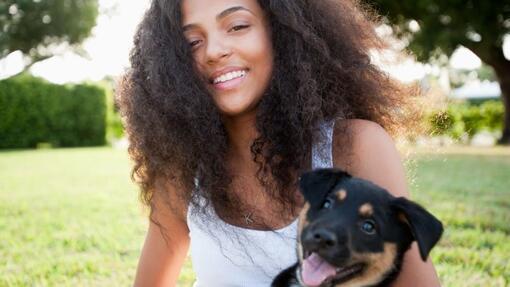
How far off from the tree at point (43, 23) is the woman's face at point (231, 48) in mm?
31935

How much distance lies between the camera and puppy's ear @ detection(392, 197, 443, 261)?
101 inches

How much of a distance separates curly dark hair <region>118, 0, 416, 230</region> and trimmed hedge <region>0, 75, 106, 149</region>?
70.2 feet

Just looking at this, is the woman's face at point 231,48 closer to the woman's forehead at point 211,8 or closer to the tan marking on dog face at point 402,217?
the woman's forehead at point 211,8

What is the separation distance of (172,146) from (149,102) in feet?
0.94

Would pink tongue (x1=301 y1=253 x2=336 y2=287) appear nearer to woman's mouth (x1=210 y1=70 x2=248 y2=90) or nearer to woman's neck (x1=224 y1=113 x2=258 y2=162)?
woman's neck (x1=224 y1=113 x2=258 y2=162)

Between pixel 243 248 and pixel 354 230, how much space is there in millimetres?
790

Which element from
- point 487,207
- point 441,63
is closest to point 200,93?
point 487,207

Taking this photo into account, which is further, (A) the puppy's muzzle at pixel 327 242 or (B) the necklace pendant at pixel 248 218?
(B) the necklace pendant at pixel 248 218

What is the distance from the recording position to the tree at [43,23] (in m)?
33.4

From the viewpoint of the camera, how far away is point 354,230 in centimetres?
270

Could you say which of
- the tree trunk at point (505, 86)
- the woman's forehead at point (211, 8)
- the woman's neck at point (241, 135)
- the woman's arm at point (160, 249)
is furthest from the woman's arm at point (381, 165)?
the tree trunk at point (505, 86)

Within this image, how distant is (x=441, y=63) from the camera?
2550 cm

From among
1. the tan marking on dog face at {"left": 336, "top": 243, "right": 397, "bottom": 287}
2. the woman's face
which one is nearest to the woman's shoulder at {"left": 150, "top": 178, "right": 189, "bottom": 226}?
the woman's face

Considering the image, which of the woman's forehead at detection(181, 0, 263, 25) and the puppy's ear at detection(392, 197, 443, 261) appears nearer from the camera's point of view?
the puppy's ear at detection(392, 197, 443, 261)
